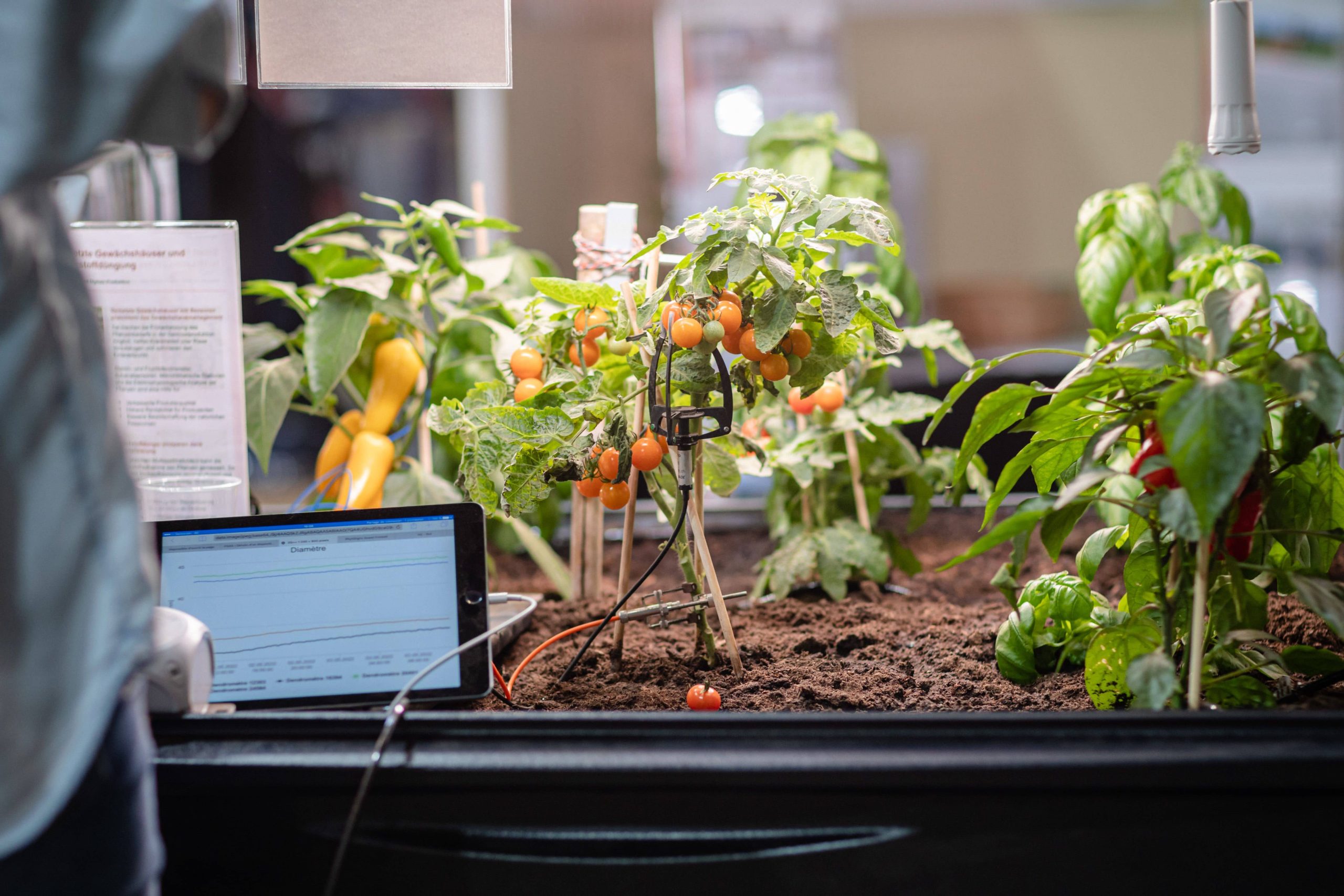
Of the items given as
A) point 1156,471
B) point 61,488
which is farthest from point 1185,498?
point 61,488

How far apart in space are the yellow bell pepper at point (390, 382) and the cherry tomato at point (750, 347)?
23.0 inches

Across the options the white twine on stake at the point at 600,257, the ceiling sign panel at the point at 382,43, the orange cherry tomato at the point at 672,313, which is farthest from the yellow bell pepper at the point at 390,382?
the orange cherry tomato at the point at 672,313

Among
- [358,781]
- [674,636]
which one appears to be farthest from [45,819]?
[674,636]

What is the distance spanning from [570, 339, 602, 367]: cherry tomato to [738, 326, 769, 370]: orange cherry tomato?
19 centimetres

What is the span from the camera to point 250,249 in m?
1.37

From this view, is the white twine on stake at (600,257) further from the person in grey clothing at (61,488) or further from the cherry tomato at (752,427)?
the person in grey clothing at (61,488)

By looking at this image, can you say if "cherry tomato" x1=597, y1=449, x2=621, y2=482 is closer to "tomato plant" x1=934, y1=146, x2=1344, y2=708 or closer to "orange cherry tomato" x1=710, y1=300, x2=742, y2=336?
"orange cherry tomato" x1=710, y1=300, x2=742, y2=336

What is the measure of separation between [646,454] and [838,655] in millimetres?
350

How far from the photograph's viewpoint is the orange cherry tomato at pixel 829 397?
1233 mm

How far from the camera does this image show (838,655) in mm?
1093

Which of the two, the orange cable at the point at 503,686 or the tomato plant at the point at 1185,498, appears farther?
the orange cable at the point at 503,686

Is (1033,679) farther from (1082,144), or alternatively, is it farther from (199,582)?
(1082,144)

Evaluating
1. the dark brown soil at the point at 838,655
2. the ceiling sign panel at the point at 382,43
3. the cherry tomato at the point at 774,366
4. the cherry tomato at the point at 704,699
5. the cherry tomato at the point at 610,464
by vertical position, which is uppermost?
the ceiling sign panel at the point at 382,43

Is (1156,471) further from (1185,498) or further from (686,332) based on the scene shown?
(686,332)
